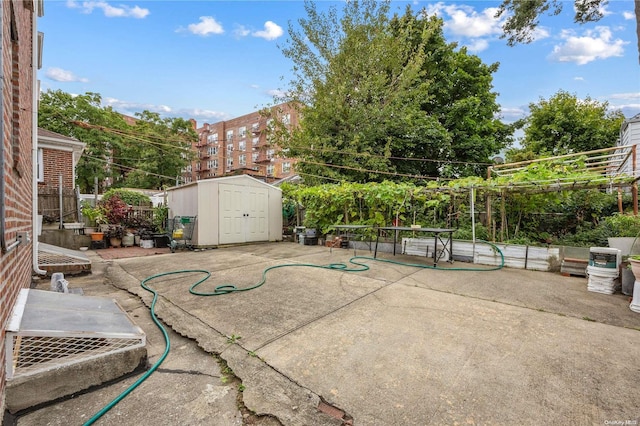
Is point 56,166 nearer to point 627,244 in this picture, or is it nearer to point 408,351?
point 408,351

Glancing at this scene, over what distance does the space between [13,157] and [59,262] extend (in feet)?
11.1

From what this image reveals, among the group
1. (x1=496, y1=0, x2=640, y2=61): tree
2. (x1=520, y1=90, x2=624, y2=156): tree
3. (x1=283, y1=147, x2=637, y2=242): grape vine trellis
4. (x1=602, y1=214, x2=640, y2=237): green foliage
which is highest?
(x1=520, y1=90, x2=624, y2=156): tree

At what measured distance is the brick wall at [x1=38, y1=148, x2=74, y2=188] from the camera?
32.2 ft

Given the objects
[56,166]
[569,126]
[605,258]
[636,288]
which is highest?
[569,126]

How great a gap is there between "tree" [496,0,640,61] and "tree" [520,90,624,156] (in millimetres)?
14224

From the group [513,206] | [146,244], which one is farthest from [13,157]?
[513,206]

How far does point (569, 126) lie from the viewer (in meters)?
17.4

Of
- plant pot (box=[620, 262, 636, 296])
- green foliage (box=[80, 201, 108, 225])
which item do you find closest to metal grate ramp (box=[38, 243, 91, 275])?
green foliage (box=[80, 201, 108, 225])

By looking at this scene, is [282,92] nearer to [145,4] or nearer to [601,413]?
[145,4]

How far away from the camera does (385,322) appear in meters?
2.69

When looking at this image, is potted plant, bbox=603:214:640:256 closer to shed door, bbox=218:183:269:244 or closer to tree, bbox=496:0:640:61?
tree, bbox=496:0:640:61

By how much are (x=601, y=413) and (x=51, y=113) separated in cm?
2801

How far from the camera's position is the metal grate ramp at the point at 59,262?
4.46 meters

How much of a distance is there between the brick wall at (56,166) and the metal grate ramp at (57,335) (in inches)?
419
